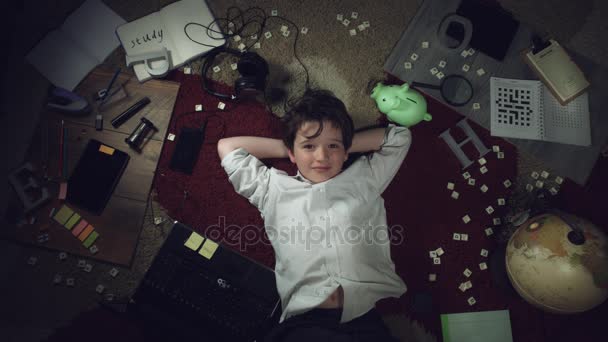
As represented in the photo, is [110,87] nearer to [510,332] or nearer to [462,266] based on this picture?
[462,266]

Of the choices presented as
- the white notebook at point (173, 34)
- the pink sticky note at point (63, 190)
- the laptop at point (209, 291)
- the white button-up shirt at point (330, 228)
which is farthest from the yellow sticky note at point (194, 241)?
the white notebook at point (173, 34)

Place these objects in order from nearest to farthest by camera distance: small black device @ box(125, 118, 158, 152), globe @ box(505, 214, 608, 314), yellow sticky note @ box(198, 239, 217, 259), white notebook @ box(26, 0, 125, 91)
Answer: globe @ box(505, 214, 608, 314) → yellow sticky note @ box(198, 239, 217, 259) → small black device @ box(125, 118, 158, 152) → white notebook @ box(26, 0, 125, 91)

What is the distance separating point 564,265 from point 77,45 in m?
2.89

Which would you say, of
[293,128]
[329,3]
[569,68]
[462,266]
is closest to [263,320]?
[293,128]

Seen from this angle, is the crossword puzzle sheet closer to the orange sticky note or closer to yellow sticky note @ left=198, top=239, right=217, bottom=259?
yellow sticky note @ left=198, top=239, right=217, bottom=259

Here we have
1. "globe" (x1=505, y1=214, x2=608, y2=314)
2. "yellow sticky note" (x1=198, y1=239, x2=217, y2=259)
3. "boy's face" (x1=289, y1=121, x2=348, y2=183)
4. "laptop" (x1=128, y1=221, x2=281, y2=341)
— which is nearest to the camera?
"globe" (x1=505, y1=214, x2=608, y2=314)

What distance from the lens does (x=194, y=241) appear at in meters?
1.86

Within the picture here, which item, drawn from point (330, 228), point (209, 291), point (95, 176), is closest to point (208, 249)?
point (209, 291)

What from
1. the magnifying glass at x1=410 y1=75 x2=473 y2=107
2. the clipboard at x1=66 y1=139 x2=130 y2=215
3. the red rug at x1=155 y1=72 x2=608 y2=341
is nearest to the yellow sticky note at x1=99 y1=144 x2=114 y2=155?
the clipboard at x1=66 y1=139 x2=130 y2=215

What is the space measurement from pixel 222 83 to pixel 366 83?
0.90m

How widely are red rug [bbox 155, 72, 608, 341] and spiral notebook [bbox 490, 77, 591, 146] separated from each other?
0.11 m

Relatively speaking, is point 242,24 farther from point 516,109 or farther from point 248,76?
point 516,109

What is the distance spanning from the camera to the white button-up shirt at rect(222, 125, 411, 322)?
5.40ft

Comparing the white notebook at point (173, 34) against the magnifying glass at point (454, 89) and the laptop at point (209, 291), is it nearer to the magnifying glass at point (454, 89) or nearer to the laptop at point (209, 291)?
the laptop at point (209, 291)
